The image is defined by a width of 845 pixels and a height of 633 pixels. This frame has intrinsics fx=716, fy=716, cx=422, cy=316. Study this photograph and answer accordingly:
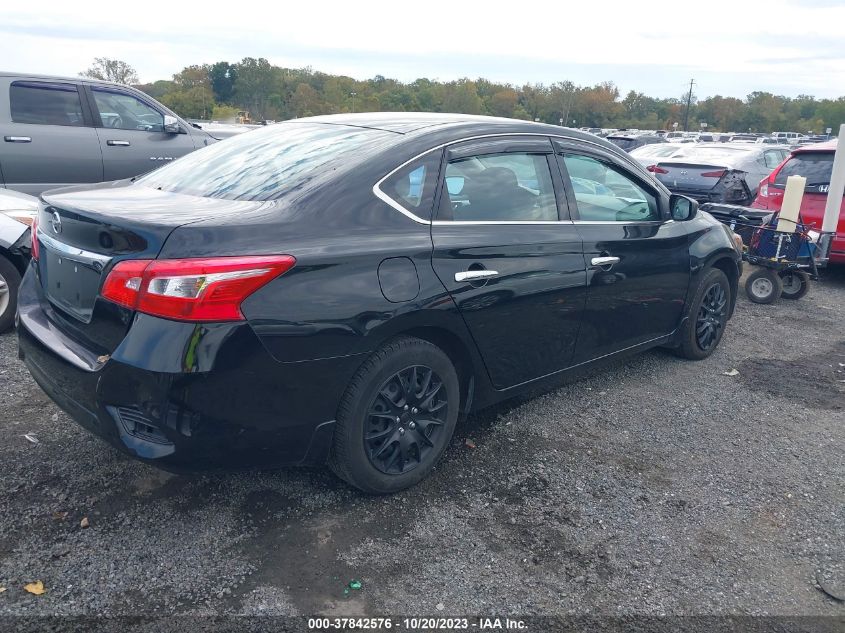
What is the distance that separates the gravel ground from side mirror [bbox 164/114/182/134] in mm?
5361

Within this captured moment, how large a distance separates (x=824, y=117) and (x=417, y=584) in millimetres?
121841

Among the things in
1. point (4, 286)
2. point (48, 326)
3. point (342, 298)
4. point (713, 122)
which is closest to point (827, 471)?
point (342, 298)

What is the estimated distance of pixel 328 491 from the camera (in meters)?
3.36

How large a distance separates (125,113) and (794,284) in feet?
26.4

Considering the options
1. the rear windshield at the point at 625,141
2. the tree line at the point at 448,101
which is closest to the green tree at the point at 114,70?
the tree line at the point at 448,101

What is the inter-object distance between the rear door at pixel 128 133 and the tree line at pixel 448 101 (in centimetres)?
1026

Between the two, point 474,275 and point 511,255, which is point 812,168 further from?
point 474,275

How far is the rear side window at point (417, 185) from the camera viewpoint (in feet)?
10.5

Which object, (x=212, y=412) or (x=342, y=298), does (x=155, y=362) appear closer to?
(x=212, y=412)

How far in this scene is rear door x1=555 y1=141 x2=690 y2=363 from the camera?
408cm

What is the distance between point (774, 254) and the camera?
7.27 metres

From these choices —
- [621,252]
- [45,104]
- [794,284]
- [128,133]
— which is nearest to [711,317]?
[621,252]

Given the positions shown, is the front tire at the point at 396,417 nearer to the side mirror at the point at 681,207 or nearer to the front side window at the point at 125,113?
the side mirror at the point at 681,207

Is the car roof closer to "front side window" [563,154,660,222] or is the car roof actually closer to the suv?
"front side window" [563,154,660,222]
